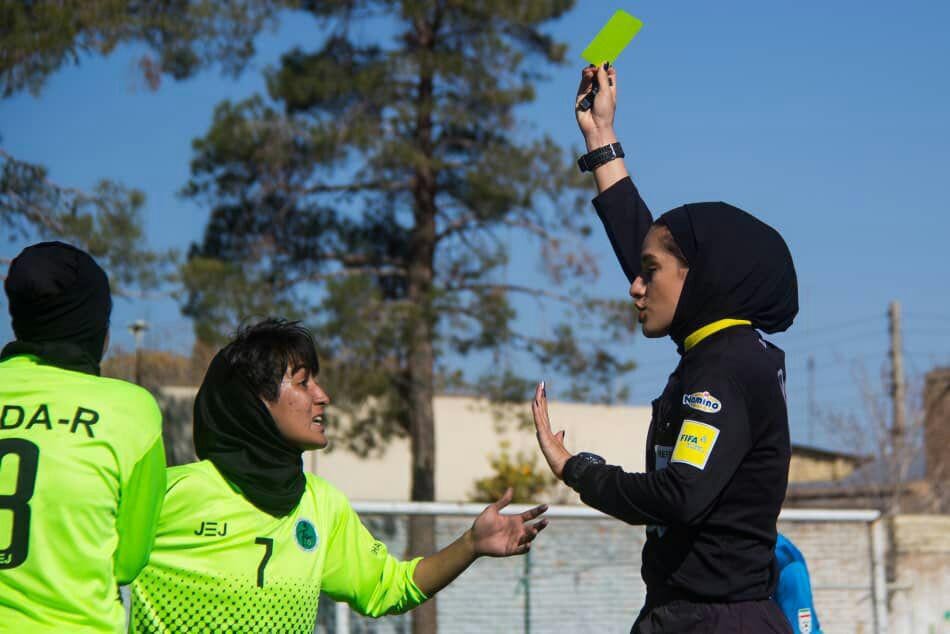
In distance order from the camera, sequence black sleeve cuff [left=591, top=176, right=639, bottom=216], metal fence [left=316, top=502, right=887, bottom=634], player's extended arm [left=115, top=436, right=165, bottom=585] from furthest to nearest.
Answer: metal fence [left=316, top=502, right=887, bottom=634] → black sleeve cuff [left=591, top=176, right=639, bottom=216] → player's extended arm [left=115, top=436, right=165, bottom=585]

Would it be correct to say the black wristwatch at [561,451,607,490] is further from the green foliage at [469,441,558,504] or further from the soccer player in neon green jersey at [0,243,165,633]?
the green foliage at [469,441,558,504]

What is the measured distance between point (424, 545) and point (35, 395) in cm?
589

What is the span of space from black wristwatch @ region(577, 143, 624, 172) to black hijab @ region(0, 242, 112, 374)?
1.54 m

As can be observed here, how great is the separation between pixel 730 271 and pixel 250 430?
1.43m

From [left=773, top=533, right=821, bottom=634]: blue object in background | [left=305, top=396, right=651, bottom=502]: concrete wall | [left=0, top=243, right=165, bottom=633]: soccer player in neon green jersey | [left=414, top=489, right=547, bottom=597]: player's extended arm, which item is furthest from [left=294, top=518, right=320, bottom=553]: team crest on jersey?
[left=305, top=396, right=651, bottom=502]: concrete wall

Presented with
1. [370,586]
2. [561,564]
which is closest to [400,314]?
[561,564]

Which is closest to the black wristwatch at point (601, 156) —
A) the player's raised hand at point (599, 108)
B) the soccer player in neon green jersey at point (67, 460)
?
the player's raised hand at point (599, 108)

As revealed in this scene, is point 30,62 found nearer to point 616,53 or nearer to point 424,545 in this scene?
point 424,545

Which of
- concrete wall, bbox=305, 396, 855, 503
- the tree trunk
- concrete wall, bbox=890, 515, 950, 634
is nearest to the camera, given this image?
concrete wall, bbox=890, 515, 950, 634

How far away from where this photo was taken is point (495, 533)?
11.7 ft

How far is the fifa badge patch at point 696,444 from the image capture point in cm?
281

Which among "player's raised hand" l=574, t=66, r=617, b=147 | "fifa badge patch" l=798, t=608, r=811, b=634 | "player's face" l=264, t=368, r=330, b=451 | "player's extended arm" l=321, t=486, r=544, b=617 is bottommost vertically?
"fifa badge patch" l=798, t=608, r=811, b=634

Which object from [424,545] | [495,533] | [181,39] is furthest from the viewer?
[181,39]

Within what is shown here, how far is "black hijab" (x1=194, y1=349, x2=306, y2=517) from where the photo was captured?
3479 millimetres
